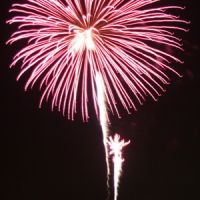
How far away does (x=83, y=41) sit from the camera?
11.1 meters

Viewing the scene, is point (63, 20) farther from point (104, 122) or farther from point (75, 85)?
point (104, 122)

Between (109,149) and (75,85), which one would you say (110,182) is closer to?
(109,149)

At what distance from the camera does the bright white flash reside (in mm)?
11023

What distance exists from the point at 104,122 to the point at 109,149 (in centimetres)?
81

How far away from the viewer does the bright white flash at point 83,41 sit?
36.2ft

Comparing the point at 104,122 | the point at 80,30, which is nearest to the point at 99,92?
the point at 104,122

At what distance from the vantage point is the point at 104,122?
11.7 metres

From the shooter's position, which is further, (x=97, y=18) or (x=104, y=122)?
(x=104, y=122)

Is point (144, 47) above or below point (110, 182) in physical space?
above

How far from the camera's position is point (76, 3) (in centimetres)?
1095

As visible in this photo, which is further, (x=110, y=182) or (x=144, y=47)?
(x=110, y=182)

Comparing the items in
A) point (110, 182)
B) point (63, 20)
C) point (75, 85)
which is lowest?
point (110, 182)

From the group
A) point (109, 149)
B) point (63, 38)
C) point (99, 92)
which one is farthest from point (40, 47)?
point (109, 149)

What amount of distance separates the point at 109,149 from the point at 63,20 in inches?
104
